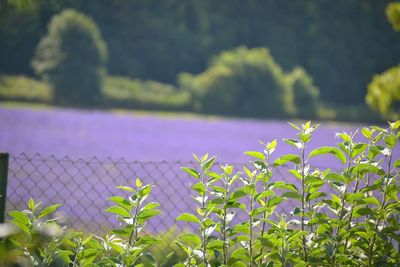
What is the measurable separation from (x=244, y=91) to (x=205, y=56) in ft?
58.3

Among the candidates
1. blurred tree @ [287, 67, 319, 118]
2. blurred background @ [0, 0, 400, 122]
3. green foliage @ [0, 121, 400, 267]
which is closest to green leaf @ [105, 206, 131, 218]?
green foliage @ [0, 121, 400, 267]

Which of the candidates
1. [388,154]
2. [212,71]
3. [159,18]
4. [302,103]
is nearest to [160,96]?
[212,71]

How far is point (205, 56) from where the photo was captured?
82.3 meters

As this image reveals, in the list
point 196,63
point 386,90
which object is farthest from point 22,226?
point 196,63

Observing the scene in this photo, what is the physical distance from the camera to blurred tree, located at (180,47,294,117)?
64.8 m

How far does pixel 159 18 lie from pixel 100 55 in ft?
56.5

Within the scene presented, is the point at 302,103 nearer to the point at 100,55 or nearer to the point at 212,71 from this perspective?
the point at 212,71

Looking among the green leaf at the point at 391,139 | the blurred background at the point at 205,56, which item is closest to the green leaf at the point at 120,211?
the green leaf at the point at 391,139

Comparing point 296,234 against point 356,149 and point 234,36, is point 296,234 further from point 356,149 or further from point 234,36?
point 234,36

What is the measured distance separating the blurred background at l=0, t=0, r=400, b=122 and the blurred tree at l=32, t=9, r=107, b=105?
0.09m

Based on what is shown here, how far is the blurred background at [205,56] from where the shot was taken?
214ft

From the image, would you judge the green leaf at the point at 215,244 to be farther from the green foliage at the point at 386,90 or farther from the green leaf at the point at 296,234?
the green foliage at the point at 386,90

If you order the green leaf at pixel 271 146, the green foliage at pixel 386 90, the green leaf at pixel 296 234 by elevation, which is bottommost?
the green leaf at pixel 296 234

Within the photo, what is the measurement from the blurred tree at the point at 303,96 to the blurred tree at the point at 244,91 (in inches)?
31.0
